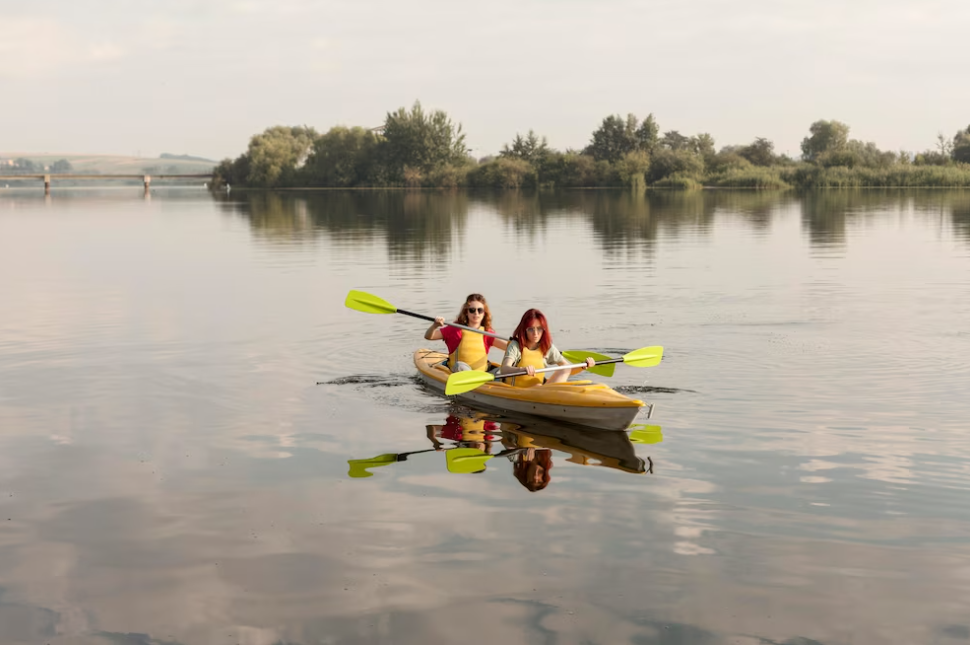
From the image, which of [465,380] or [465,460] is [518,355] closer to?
[465,380]

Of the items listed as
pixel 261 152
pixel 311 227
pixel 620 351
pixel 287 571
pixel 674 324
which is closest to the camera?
pixel 287 571

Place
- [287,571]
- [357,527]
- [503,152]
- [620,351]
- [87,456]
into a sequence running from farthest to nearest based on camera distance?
[503,152]
[620,351]
[87,456]
[357,527]
[287,571]

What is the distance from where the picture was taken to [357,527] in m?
8.09

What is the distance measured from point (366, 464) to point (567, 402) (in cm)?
250

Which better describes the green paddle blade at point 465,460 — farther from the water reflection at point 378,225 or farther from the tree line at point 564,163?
the tree line at point 564,163

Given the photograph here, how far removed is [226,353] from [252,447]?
561cm

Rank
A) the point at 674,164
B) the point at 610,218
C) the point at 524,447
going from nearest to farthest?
1. the point at 524,447
2. the point at 610,218
3. the point at 674,164

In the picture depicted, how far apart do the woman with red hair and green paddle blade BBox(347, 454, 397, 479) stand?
241 centimetres

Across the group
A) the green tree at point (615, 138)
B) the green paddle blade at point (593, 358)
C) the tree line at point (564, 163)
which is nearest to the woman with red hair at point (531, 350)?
the green paddle blade at point (593, 358)

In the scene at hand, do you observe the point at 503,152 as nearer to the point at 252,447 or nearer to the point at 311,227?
the point at 311,227

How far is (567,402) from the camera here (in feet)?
37.1

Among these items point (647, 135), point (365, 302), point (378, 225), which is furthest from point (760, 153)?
point (365, 302)

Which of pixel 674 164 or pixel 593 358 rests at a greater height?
pixel 674 164

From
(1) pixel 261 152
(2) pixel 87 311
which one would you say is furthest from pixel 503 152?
(2) pixel 87 311
